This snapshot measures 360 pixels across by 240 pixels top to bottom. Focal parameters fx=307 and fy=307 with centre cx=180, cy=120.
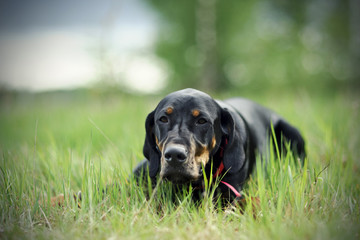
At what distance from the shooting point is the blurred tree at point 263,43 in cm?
1806

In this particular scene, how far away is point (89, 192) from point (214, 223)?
3.11 feet

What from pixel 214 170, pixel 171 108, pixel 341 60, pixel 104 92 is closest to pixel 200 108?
pixel 171 108

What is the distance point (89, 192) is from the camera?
229cm

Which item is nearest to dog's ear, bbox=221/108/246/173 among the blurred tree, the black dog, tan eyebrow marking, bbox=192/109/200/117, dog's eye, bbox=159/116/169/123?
the black dog

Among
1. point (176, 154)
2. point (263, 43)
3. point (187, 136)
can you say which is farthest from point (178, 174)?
point (263, 43)

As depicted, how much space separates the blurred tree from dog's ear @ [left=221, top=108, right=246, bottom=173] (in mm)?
14439

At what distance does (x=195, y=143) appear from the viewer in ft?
7.82

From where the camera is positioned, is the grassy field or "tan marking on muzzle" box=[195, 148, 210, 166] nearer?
the grassy field

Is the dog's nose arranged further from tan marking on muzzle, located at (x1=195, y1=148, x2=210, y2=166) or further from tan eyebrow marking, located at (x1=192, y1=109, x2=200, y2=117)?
tan eyebrow marking, located at (x1=192, y1=109, x2=200, y2=117)

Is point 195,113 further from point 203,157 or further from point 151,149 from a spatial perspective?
point 151,149

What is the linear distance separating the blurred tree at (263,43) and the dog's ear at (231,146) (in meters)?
14.4

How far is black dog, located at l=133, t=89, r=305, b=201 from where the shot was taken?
230 cm

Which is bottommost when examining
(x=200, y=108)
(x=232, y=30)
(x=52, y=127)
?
(x=52, y=127)

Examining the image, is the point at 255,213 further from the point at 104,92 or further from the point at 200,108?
the point at 104,92
